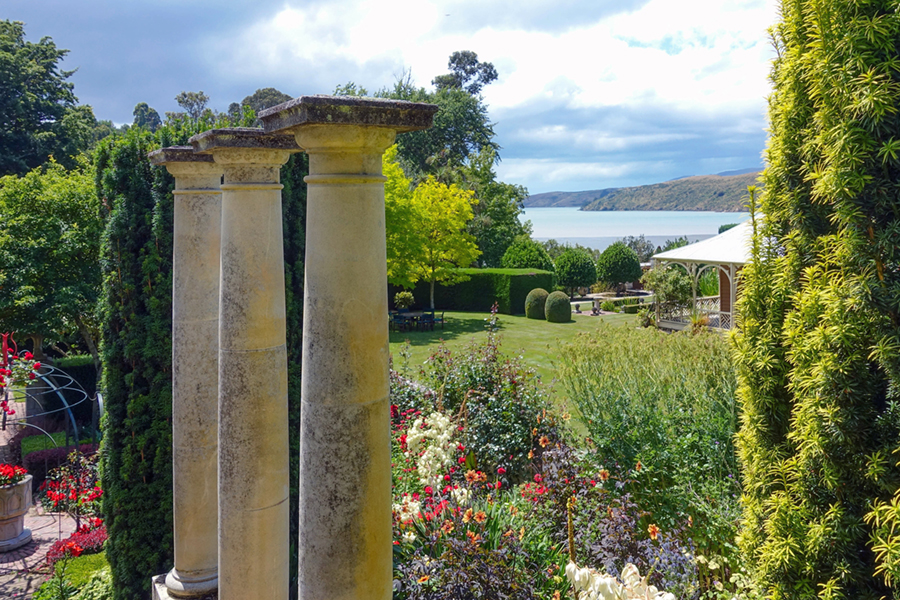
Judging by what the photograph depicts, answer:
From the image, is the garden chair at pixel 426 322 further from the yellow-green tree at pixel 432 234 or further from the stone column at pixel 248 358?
the stone column at pixel 248 358

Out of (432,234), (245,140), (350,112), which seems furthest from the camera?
(432,234)

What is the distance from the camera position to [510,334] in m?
23.2

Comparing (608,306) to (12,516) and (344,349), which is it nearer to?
(12,516)

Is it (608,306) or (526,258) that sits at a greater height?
(526,258)

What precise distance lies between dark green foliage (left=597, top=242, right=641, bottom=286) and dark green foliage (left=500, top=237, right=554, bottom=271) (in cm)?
383

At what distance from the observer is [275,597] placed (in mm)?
3256

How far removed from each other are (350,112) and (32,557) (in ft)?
30.4

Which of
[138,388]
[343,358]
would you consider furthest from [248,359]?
[138,388]

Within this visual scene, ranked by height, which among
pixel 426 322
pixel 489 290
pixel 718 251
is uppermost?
pixel 718 251

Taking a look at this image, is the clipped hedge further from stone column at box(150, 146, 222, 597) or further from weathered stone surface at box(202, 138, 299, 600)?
weathered stone surface at box(202, 138, 299, 600)

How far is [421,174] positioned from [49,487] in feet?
97.5

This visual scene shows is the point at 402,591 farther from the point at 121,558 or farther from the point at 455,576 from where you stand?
the point at 121,558

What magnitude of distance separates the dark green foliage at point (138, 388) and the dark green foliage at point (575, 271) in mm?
29371

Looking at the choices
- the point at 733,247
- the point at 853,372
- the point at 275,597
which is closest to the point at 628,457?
the point at 853,372
